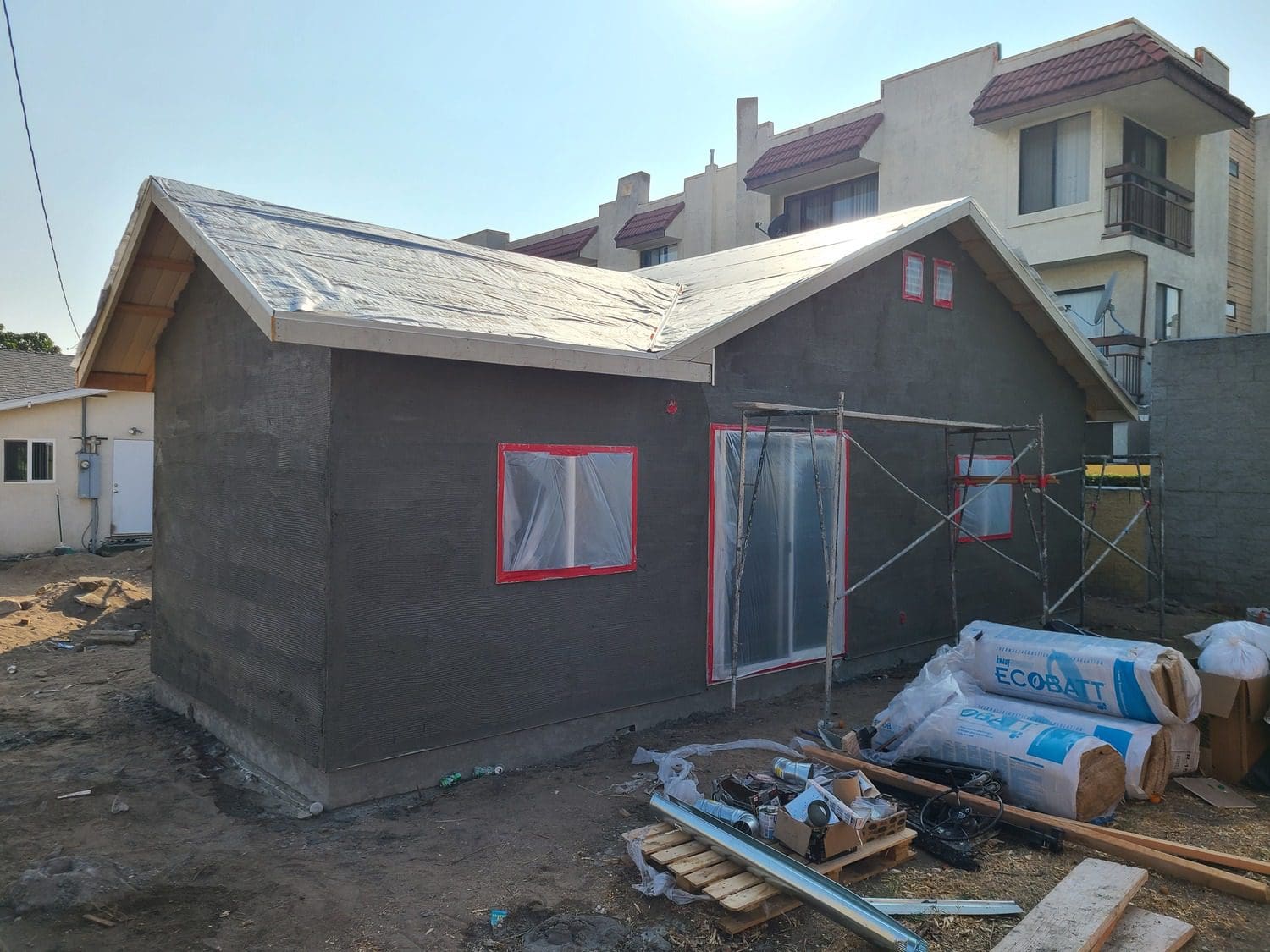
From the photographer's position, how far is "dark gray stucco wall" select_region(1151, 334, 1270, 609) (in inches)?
495

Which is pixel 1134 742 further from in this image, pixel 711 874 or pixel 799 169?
pixel 799 169

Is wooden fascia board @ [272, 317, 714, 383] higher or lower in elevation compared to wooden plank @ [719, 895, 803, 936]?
higher

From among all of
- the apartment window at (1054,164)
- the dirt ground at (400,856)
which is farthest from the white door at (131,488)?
the apartment window at (1054,164)

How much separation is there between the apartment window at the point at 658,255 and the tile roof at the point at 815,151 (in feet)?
12.9

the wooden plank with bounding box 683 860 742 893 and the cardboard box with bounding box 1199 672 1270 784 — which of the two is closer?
the wooden plank with bounding box 683 860 742 893

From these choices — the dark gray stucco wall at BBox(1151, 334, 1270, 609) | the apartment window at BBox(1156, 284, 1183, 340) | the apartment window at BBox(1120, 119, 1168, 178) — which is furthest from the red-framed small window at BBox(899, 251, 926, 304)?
the apartment window at BBox(1156, 284, 1183, 340)

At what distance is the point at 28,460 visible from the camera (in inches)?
729

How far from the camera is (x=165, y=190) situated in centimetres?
693

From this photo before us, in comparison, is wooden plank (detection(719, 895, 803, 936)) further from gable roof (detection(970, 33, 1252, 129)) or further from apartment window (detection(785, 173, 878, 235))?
apartment window (detection(785, 173, 878, 235))

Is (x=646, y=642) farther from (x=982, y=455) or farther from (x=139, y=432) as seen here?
(x=139, y=432)

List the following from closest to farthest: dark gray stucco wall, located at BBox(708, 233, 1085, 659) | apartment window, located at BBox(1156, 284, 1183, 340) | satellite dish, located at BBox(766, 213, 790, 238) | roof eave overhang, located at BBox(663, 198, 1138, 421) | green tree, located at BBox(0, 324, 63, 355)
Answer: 1. roof eave overhang, located at BBox(663, 198, 1138, 421)
2. dark gray stucco wall, located at BBox(708, 233, 1085, 659)
3. apartment window, located at BBox(1156, 284, 1183, 340)
4. satellite dish, located at BBox(766, 213, 790, 238)
5. green tree, located at BBox(0, 324, 63, 355)

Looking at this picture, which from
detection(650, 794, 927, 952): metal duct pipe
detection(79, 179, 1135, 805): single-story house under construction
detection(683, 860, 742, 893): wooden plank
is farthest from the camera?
detection(79, 179, 1135, 805): single-story house under construction

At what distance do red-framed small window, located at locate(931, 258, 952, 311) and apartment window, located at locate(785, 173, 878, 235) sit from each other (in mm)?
10082

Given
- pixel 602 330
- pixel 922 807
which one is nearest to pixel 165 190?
pixel 602 330
